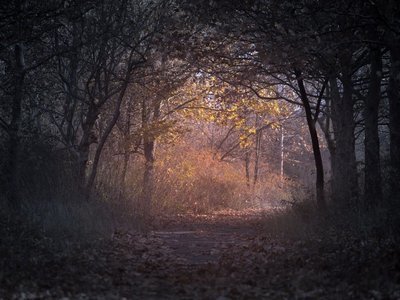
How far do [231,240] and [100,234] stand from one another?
351cm

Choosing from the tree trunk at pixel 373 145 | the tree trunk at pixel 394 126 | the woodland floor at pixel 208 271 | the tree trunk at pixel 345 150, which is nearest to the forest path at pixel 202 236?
the woodland floor at pixel 208 271

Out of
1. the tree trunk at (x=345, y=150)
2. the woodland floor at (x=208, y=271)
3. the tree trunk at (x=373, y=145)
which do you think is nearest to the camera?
the woodland floor at (x=208, y=271)

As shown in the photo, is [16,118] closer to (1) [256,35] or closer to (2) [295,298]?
(1) [256,35]

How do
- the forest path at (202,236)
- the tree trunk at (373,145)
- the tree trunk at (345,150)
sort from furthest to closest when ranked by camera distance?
1. the tree trunk at (345,150)
2. the tree trunk at (373,145)
3. the forest path at (202,236)

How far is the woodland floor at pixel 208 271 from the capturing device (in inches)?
300

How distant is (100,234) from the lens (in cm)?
1300

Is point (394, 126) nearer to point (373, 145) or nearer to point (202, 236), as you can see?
Result: point (373, 145)

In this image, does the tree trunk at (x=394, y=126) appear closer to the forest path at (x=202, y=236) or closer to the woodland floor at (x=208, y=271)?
the woodland floor at (x=208, y=271)

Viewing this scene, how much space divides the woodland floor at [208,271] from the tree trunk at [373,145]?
106 inches

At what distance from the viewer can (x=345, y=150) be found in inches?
651

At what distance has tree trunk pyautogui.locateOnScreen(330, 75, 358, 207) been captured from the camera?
14.6 metres

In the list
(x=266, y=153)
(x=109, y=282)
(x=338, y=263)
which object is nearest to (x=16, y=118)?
(x=109, y=282)

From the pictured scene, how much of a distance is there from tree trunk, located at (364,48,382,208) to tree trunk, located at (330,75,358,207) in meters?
0.60

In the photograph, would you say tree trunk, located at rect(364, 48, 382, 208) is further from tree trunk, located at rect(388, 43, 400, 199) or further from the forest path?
the forest path
